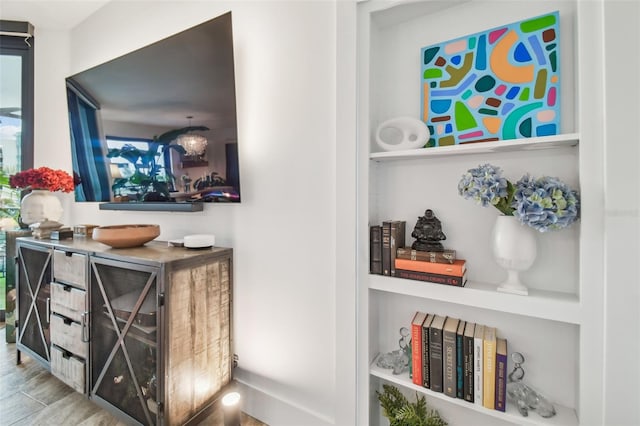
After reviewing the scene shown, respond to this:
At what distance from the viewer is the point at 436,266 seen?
1.07m

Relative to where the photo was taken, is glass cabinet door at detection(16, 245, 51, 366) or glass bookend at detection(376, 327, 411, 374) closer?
glass bookend at detection(376, 327, 411, 374)

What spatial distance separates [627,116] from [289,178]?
120 cm

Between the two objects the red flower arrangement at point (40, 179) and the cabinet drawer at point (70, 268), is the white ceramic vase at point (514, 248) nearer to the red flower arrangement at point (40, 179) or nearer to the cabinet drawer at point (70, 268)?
the cabinet drawer at point (70, 268)

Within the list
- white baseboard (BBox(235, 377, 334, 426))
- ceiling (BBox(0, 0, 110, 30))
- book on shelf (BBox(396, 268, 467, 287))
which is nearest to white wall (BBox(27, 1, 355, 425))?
white baseboard (BBox(235, 377, 334, 426))

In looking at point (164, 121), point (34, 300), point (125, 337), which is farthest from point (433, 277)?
point (34, 300)

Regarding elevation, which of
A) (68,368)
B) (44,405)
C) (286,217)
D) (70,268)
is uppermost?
(286,217)

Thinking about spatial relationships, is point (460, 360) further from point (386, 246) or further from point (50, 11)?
point (50, 11)

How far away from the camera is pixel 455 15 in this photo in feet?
3.70

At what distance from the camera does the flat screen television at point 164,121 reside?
1.45 meters

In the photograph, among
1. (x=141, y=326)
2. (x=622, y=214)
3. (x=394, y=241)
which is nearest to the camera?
(x=622, y=214)

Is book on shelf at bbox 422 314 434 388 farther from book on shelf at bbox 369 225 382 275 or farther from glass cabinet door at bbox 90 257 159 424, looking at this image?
glass cabinet door at bbox 90 257 159 424

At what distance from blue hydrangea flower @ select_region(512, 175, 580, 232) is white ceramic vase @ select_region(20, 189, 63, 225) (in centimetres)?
280

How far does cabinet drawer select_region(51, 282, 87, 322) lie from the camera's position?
147 centimetres

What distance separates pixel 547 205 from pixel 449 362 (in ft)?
2.10
